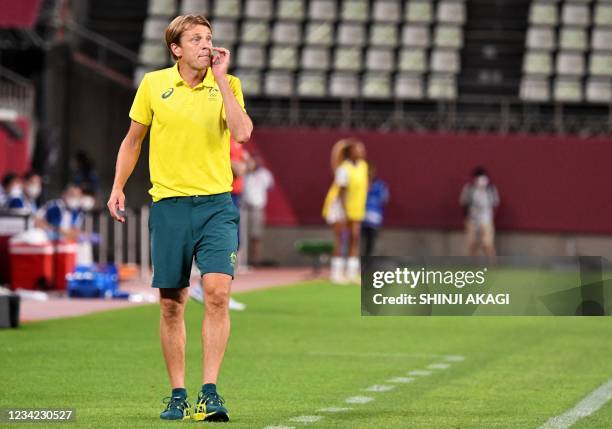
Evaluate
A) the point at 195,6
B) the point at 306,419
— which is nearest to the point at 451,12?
the point at 195,6

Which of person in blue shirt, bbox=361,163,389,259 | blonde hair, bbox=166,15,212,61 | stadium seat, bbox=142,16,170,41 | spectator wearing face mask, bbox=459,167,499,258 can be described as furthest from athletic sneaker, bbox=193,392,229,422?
stadium seat, bbox=142,16,170,41

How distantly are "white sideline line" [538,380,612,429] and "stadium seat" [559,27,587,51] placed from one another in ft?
83.4

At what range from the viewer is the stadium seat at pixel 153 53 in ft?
113

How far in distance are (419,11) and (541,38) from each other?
2.91 meters

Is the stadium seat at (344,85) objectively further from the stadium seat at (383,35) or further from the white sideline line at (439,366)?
the white sideline line at (439,366)

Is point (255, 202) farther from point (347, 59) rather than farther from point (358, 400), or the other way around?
point (358, 400)

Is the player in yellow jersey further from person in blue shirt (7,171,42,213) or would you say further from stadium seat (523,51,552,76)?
stadium seat (523,51,552,76)

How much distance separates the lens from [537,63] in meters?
34.4

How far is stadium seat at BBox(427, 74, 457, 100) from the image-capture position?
33250mm

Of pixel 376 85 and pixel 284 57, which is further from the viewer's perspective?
pixel 284 57

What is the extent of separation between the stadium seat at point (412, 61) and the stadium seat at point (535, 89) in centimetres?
229

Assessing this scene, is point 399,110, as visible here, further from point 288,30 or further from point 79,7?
point 79,7

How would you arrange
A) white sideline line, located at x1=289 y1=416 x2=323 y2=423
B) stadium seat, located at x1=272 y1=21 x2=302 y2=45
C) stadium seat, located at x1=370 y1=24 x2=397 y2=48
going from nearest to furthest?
white sideline line, located at x1=289 y1=416 x2=323 y2=423 → stadium seat, located at x1=370 y1=24 x2=397 y2=48 → stadium seat, located at x1=272 y1=21 x2=302 y2=45

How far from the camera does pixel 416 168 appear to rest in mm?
32438
